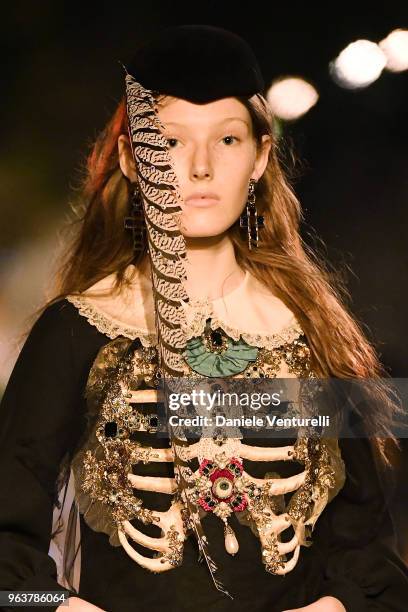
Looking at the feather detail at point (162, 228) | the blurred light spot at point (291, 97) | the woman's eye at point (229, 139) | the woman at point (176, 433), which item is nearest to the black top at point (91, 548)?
the woman at point (176, 433)

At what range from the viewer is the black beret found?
5.14ft

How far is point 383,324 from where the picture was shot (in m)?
1.89

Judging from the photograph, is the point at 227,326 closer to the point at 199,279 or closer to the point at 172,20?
the point at 199,279

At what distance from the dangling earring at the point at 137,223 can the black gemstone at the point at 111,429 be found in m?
0.27

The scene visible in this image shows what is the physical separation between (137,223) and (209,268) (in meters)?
0.13

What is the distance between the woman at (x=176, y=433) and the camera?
1.53 metres

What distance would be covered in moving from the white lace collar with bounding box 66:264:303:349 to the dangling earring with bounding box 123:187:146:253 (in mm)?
80

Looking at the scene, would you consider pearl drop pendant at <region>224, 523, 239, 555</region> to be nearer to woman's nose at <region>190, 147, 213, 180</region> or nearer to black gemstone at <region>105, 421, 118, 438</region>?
black gemstone at <region>105, 421, 118, 438</region>

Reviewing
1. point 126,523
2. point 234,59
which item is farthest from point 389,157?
point 126,523

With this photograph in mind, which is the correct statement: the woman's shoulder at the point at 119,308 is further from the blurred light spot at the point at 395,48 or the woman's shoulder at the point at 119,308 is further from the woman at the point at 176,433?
the blurred light spot at the point at 395,48

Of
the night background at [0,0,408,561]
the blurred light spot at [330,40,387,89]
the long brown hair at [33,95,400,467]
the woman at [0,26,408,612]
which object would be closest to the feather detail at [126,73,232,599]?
the woman at [0,26,408,612]

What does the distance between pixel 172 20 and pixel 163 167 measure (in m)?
0.40

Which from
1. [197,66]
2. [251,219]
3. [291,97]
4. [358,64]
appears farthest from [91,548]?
[358,64]

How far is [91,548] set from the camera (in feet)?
5.14
